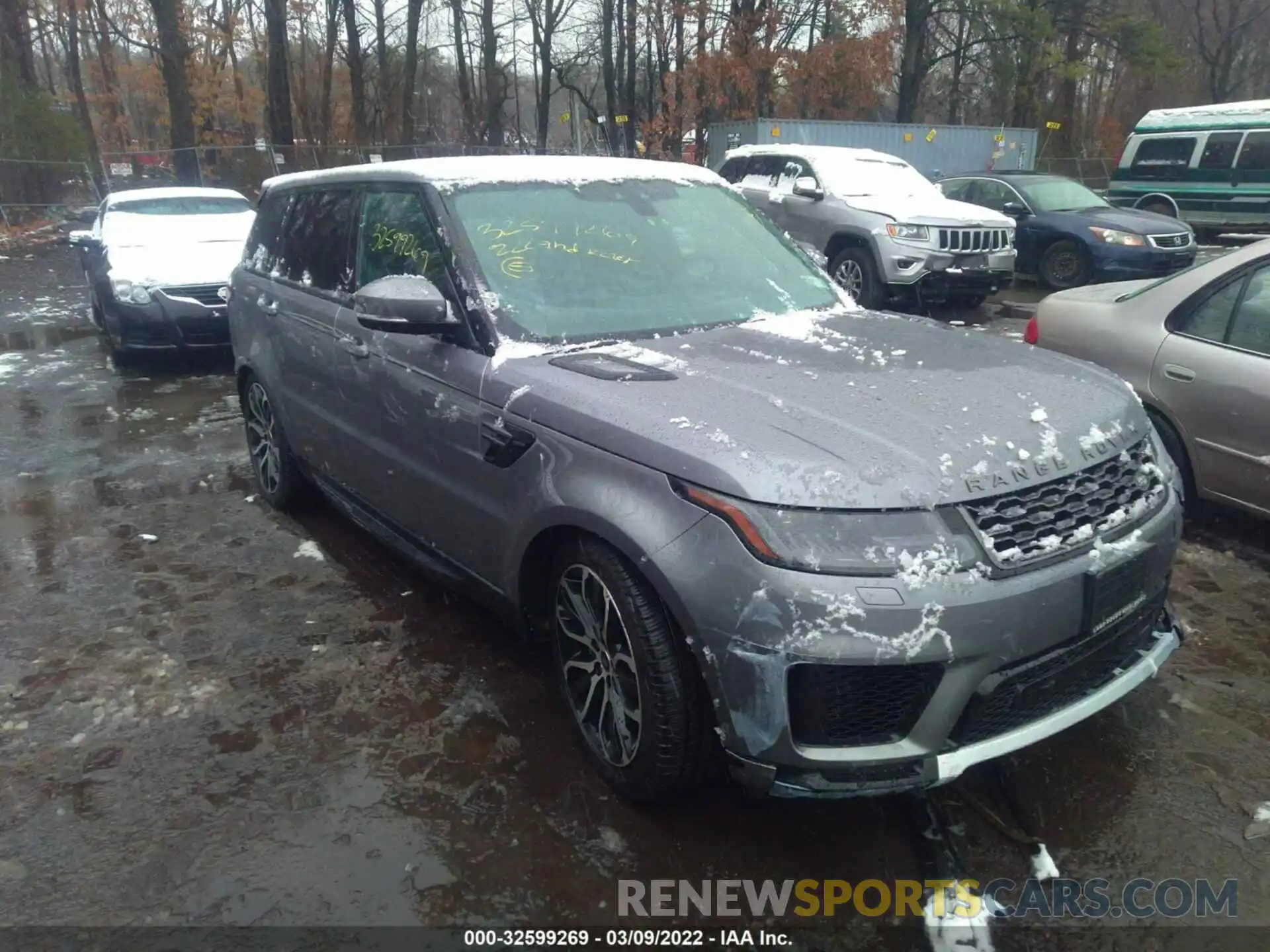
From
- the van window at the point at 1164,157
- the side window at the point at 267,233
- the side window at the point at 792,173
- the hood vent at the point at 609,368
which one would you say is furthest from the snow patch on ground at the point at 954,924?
the van window at the point at 1164,157

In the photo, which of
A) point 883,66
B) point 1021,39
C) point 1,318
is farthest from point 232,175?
point 1021,39

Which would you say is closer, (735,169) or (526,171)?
(526,171)

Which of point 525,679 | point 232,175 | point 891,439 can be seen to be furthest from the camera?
point 232,175

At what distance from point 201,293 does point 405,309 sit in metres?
6.63

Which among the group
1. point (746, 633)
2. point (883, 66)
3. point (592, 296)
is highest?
point (883, 66)

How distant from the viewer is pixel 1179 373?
170 inches

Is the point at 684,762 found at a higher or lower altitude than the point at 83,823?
higher

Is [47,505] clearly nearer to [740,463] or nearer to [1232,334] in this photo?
[740,463]

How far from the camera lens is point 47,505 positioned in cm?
547

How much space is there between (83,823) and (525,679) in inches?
57.0

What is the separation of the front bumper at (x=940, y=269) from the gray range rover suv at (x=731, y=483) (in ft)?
20.5

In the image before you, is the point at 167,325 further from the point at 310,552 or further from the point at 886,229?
the point at 886,229

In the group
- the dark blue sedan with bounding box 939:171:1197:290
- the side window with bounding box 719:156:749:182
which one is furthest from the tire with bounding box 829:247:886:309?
the dark blue sedan with bounding box 939:171:1197:290

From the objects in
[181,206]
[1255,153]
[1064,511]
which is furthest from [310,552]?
[1255,153]
